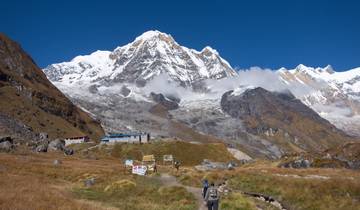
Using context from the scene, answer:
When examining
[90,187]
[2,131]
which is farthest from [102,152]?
[90,187]

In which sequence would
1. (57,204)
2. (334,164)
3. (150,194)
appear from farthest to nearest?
(334,164) < (150,194) < (57,204)

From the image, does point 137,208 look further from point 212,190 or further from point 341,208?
point 341,208

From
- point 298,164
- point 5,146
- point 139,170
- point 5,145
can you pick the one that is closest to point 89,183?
point 139,170

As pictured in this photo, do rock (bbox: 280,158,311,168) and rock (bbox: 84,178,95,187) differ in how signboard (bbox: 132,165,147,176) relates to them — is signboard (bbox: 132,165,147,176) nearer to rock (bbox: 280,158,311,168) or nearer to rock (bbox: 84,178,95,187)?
rock (bbox: 84,178,95,187)

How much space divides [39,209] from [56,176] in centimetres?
4073

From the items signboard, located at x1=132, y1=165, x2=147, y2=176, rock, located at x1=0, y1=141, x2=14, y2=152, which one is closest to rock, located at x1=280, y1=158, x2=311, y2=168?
signboard, located at x1=132, y1=165, x2=147, y2=176

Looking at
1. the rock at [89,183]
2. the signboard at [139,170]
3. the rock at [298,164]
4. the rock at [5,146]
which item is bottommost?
the rock at [89,183]

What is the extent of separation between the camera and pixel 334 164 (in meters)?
119

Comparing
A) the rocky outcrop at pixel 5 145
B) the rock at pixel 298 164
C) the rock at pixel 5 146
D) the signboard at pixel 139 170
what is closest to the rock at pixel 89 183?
the signboard at pixel 139 170

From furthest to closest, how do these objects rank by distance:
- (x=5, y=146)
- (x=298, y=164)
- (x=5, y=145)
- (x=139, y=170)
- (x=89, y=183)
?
(x=298, y=164) < (x=5, y=145) < (x=5, y=146) < (x=139, y=170) < (x=89, y=183)

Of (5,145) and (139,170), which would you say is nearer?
(139,170)

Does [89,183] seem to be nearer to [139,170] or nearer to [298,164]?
[139,170]

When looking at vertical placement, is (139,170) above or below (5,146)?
below

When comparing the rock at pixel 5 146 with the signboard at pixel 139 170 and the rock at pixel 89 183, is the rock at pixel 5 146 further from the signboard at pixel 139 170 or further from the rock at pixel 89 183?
the rock at pixel 89 183
